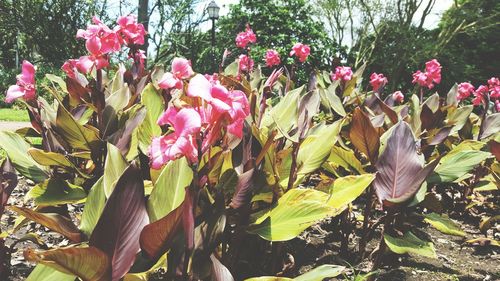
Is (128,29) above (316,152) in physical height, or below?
above

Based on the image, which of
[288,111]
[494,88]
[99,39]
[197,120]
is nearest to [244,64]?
[288,111]

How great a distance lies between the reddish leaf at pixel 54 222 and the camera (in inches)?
45.2

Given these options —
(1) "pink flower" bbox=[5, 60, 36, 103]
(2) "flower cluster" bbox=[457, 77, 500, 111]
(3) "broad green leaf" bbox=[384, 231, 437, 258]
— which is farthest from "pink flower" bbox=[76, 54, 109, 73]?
(2) "flower cluster" bbox=[457, 77, 500, 111]

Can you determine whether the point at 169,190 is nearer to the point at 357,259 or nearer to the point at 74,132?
the point at 74,132

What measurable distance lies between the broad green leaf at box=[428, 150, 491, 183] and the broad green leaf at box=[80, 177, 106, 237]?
56.9 inches

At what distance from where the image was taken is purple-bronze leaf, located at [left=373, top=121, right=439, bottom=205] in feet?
5.76

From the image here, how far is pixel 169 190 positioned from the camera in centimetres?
132

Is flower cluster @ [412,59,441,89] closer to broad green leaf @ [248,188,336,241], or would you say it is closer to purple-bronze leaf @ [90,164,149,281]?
broad green leaf @ [248,188,336,241]

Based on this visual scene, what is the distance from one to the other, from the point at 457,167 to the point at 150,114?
1415 millimetres

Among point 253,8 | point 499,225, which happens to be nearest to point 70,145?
point 499,225

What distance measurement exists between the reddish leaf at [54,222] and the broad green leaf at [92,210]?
27 millimetres

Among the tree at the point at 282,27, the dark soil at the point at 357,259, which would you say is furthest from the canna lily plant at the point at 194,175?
the tree at the point at 282,27

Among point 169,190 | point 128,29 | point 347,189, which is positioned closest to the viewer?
point 169,190

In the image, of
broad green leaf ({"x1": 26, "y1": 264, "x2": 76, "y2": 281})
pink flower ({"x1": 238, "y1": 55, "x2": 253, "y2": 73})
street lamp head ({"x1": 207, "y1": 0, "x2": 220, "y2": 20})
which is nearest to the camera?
broad green leaf ({"x1": 26, "y1": 264, "x2": 76, "y2": 281})
